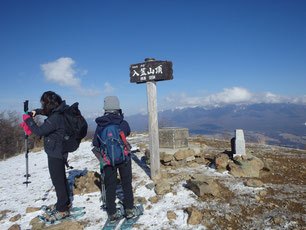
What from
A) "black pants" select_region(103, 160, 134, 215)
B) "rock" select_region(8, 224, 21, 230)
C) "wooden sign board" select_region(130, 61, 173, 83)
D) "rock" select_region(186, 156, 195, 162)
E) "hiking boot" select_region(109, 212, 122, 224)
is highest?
"wooden sign board" select_region(130, 61, 173, 83)

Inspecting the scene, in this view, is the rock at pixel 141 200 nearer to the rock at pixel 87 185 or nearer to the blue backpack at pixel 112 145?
the rock at pixel 87 185

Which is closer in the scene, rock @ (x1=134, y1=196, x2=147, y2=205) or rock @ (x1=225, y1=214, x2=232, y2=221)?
rock @ (x1=225, y1=214, x2=232, y2=221)

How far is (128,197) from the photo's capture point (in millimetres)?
3631

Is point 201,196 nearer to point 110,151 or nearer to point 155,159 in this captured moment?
point 155,159

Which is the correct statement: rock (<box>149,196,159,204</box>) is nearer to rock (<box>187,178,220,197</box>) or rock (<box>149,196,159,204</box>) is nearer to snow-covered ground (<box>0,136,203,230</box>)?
snow-covered ground (<box>0,136,203,230</box>)

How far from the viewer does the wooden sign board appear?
5.36 m

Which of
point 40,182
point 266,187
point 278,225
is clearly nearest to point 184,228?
point 278,225

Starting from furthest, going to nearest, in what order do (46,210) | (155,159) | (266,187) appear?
(155,159) < (266,187) < (46,210)

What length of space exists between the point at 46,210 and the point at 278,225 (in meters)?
4.75

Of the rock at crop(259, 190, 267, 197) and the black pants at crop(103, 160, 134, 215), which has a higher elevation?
the black pants at crop(103, 160, 134, 215)

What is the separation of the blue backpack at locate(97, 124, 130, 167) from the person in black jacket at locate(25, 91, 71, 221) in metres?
0.87

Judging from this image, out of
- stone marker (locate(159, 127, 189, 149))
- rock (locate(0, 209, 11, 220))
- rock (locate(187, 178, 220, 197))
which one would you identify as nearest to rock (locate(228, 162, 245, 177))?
rock (locate(187, 178, 220, 197))

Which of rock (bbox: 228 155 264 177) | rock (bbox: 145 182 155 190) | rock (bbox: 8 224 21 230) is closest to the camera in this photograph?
rock (bbox: 8 224 21 230)

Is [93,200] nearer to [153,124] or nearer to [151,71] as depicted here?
[153,124]
